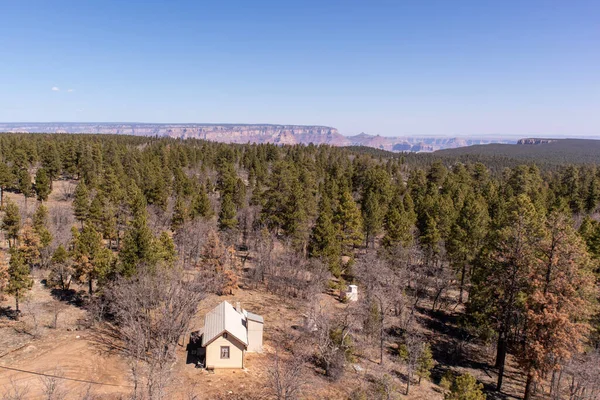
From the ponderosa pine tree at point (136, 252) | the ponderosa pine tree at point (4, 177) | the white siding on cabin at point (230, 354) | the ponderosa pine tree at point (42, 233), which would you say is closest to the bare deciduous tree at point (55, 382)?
the ponderosa pine tree at point (136, 252)

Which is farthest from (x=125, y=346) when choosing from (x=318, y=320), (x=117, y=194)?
(x=117, y=194)

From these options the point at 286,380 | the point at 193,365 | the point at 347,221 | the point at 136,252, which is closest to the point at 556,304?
the point at 286,380

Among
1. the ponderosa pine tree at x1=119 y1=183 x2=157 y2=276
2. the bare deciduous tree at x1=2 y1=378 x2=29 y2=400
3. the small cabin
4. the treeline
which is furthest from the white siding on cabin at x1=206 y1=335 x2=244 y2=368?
the bare deciduous tree at x1=2 y1=378 x2=29 y2=400

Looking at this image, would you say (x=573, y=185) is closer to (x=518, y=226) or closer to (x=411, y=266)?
(x=411, y=266)

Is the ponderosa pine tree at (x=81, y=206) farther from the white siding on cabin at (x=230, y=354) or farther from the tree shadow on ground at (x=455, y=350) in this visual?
the tree shadow on ground at (x=455, y=350)

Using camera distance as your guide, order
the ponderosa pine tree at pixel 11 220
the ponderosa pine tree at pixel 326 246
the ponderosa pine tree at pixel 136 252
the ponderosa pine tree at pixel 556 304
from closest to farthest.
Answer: the ponderosa pine tree at pixel 556 304 < the ponderosa pine tree at pixel 136 252 < the ponderosa pine tree at pixel 11 220 < the ponderosa pine tree at pixel 326 246

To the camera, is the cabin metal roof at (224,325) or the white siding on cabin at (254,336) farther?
the white siding on cabin at (254,336)

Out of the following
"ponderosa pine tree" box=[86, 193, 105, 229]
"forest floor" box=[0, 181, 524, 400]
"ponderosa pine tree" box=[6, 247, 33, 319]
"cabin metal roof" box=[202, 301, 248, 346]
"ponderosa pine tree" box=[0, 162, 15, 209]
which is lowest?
"forest floor" box=[0, 181, 524, 400]

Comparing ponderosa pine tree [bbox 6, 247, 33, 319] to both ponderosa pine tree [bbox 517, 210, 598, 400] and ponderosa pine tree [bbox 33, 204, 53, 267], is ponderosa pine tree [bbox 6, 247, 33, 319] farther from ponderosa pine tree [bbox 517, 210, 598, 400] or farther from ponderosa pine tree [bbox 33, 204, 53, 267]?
ponderosa pine tree [bbox 517, 210, 598, 400]

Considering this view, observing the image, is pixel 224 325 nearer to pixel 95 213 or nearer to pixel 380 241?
pixel 95 213
